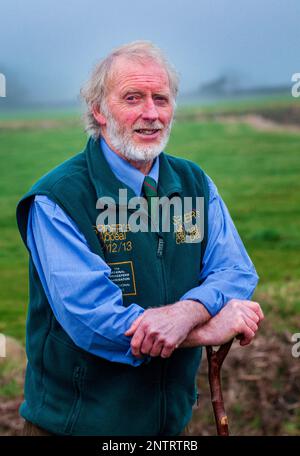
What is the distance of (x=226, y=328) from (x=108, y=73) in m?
0.90

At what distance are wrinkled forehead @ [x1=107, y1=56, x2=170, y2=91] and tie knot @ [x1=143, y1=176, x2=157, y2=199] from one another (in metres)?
0.30

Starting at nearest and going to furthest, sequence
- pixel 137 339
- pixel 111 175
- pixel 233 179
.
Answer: pixel 137 339 < pixel 111 175 < pixel 233 179

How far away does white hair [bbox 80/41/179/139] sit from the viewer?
262cm

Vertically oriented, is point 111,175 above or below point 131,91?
below

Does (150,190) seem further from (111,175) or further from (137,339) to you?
(137,339)

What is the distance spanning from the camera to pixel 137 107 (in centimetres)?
261

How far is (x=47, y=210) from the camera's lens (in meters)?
2.46

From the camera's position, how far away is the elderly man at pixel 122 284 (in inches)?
94.8

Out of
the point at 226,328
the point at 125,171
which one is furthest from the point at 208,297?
the point at 125,171

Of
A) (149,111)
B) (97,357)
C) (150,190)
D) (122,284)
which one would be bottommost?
(97,357)

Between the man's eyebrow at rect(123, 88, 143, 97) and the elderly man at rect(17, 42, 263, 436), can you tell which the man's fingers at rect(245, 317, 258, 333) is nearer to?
the elderly man at rect(17, 42, 263, 436)

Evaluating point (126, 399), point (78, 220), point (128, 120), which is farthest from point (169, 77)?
point (126, 399)

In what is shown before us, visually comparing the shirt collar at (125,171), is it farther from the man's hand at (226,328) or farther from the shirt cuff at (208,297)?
the man's hand at (226,328)
